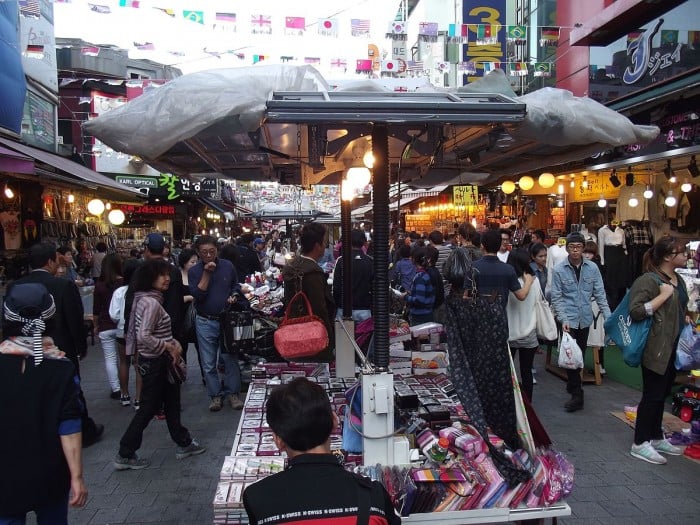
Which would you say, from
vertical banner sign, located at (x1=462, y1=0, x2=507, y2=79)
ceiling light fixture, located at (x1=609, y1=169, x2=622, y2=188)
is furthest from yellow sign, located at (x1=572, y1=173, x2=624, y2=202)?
vertical banner sign, located at (x1=462, y1=0, x2=507, y2=79)

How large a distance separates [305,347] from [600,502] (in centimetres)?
269

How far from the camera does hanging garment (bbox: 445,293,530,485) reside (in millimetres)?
3584

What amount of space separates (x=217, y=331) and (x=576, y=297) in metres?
4.37

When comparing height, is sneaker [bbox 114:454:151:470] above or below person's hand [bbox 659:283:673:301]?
below

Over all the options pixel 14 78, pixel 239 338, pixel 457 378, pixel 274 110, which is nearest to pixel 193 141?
pixel 274 110

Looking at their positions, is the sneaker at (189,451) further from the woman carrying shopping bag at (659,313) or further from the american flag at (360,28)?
the american flag at (360,28)

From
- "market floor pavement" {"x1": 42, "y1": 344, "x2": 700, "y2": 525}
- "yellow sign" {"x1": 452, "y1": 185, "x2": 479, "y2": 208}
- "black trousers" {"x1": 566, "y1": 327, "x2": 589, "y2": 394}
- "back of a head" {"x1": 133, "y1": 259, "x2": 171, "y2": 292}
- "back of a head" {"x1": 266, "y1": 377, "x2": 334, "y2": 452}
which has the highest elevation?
"yellow sign" {"x1": 452, "y1": 185, "x2": 479, "y2": 208}

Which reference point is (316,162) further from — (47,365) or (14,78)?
(14,78)

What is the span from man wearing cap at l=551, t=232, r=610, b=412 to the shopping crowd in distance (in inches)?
0.6

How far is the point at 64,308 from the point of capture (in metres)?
5.05

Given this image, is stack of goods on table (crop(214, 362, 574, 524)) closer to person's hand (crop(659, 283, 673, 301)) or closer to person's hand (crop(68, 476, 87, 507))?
person's hand (crop(68, 476, 87, 507))

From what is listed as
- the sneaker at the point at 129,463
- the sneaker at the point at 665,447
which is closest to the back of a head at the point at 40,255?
the sneaker at the point at 129,463

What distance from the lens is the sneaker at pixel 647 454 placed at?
4840 millimetres

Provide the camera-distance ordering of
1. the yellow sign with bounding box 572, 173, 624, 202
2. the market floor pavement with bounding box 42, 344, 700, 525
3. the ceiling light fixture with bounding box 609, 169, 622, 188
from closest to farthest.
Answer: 1. the market floor pavement with bounding box 42, 344, 700, 525
2. the ceiling light fixture with bounding box 609, 169, 622, 188
3. the yellow sign with bounding box 572, 173, 624, 202
